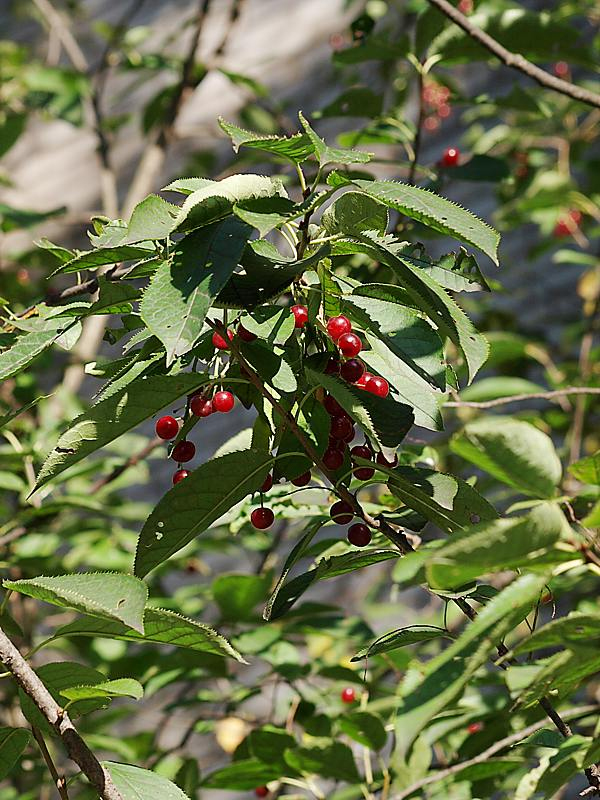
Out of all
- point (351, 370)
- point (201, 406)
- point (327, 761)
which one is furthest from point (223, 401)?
point (327, 761)

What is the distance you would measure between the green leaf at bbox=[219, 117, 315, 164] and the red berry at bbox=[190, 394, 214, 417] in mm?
228

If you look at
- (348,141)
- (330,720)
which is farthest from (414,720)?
(348,141)

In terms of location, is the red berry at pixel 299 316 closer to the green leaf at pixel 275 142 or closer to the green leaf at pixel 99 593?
the green leaf at pixel 275 142

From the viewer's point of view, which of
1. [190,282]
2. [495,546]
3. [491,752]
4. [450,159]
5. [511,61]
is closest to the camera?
[495,546]

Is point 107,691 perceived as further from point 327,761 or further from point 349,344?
point 327,761

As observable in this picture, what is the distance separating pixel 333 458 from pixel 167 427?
20 cm

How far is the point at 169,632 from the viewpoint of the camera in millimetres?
758

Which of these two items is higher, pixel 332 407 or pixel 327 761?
pixel 332 407

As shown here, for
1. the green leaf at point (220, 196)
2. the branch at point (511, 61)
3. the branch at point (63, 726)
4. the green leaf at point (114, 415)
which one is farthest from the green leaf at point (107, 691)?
the branch at point (511, 61)

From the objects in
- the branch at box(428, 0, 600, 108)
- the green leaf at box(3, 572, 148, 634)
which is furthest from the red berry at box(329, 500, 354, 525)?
the branch at box(428, 0, 600, 108)

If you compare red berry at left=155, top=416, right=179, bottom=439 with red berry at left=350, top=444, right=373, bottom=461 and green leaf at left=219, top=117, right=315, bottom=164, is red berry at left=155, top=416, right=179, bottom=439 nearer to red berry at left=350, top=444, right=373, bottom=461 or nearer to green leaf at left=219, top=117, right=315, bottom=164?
red berry at left=350, top=444, right=373, bottom=461

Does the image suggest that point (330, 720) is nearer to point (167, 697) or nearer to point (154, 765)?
point (154, 765)

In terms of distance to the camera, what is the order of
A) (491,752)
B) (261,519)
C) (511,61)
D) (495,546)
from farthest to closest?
1. (511,61)
2. (261,519)
3. (491,752)
4. (495,546)

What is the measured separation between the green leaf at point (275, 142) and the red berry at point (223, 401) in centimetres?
22
